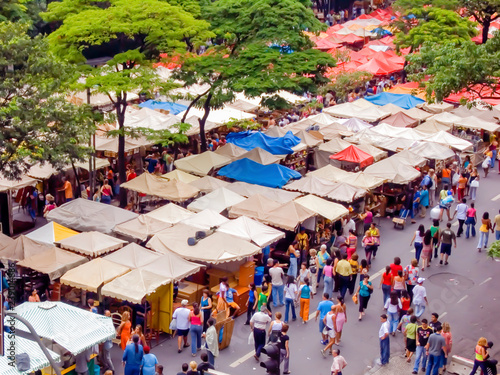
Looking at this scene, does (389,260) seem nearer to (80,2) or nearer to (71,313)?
(71,313)

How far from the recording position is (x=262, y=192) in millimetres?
22891

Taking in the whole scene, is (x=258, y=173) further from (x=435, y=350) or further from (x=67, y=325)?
(x=67, y=325)

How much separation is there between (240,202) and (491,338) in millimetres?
7882

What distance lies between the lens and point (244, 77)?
25500 mm

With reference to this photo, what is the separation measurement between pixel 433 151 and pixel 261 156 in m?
6.22

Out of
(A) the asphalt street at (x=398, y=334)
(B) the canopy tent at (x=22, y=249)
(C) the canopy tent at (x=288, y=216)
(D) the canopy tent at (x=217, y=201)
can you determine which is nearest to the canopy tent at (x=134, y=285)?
(A) the asphalt street at (x=398, y=334)

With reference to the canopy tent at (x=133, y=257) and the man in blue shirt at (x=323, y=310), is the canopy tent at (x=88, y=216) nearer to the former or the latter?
the canopy tent at (x=133, y=257)

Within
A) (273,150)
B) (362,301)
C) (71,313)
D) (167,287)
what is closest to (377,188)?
(273,150)

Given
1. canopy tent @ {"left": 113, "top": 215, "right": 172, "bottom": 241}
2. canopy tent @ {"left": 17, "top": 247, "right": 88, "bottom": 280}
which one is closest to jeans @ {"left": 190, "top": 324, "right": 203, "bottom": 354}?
canopy tent @ {"left": 17, "top": 247, "right": 88, "bottom": 280}

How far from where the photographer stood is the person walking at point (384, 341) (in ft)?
50.8

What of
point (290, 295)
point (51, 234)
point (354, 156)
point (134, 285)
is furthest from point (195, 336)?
point (354, 156)

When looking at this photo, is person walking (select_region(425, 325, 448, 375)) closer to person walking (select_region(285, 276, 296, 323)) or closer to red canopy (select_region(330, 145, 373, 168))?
person walking (select_region(285, 276, 296, 323))

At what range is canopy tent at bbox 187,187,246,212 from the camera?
21859mm

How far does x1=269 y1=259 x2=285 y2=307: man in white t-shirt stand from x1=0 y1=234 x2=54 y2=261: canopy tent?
5.42m
